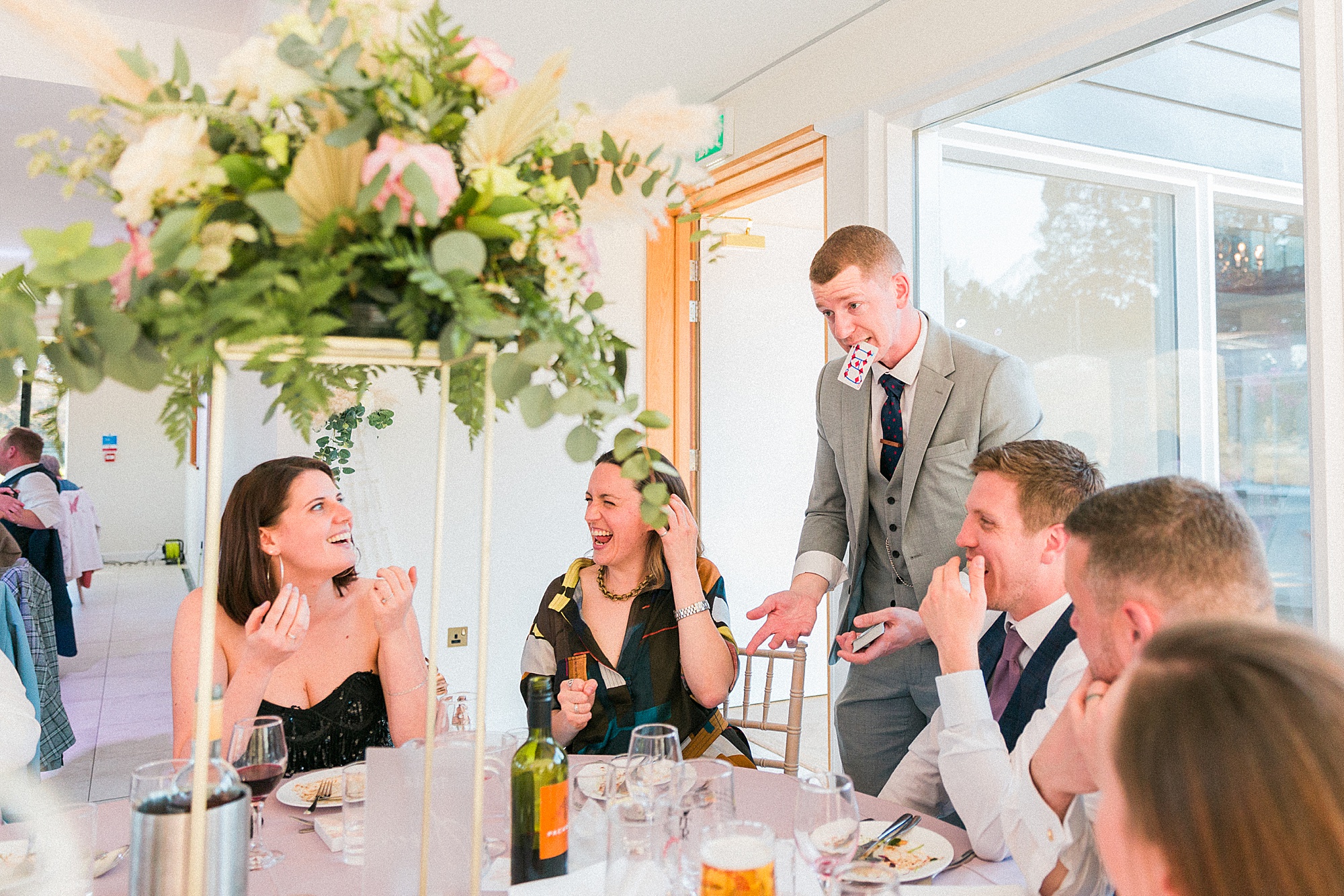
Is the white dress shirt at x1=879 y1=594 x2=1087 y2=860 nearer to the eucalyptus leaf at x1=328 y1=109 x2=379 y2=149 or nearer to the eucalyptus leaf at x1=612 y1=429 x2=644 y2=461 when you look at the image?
the eucalyptus leaf at x1=612 y1=429 x2=644 y2=461

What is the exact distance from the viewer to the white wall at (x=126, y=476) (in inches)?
482

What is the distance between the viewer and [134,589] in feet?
32.2

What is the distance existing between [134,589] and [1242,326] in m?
10.5

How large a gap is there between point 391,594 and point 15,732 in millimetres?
852

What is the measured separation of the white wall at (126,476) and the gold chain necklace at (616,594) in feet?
37.7

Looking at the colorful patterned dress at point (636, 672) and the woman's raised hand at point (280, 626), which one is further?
the colorful patterned dress at point (636, 672)

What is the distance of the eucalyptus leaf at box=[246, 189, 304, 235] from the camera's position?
0.78m

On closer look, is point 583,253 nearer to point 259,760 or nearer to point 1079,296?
point 259,760

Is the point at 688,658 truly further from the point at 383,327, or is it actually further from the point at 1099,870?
the point at 383,327

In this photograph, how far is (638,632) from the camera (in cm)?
229

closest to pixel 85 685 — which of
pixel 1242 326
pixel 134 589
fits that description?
pixel 134 589

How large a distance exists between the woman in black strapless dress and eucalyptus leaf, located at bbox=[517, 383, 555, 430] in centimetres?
113

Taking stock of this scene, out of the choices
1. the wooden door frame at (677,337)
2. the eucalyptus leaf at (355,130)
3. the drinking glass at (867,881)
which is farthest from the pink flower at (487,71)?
the wooden door frame at (677,337)

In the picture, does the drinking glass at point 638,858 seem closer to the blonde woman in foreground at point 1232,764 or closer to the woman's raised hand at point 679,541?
the blonde woman in foreground at point 1232,764
